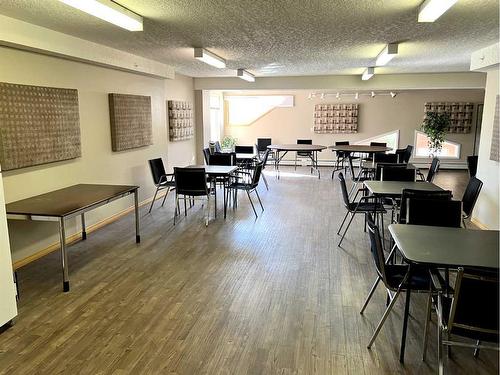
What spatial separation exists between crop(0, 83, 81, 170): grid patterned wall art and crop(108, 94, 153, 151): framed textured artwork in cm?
80

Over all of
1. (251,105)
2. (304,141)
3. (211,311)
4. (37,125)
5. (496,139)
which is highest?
(251,105)

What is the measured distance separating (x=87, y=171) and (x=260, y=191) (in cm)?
373

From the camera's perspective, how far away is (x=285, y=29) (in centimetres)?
407

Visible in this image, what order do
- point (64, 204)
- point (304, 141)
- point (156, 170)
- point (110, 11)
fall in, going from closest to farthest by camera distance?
point (110, 11) < point (64, 204) < point (156, 170) < point (304, 141)

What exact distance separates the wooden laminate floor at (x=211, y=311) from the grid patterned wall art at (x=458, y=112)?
296 inches

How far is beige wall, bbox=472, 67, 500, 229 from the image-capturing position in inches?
193

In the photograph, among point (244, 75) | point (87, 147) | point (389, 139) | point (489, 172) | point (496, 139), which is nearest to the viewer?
point (496, 139)

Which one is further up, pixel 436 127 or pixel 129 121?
pixel 129 121

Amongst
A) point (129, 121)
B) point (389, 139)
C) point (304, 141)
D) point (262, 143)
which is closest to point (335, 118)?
point (304, 141)

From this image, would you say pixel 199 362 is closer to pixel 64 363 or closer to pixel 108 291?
pixel 64 363

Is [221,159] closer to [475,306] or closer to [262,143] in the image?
[262,143]

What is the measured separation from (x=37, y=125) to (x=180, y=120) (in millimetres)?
4237

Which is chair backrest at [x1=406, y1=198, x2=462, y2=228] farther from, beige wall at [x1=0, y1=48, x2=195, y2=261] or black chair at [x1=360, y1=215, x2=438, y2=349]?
beige wall at [x1=0, y1=48, x2=195, y2=261]

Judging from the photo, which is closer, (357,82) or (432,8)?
(432,8)
